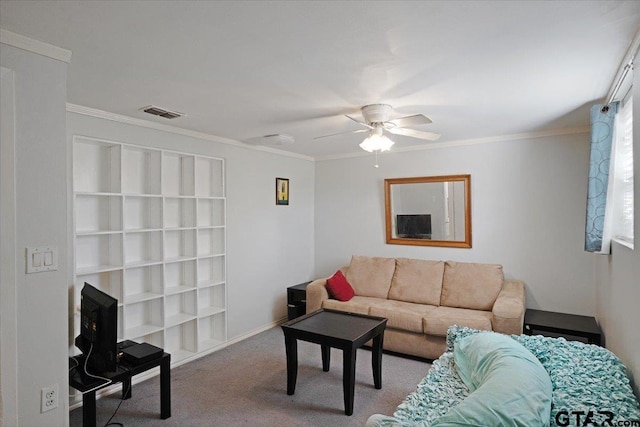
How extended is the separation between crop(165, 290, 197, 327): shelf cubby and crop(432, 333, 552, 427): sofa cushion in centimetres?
277

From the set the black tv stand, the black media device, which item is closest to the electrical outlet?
the black tv stand

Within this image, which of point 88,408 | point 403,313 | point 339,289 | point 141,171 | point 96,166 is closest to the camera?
point 88,408

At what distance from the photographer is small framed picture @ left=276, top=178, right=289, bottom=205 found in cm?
511

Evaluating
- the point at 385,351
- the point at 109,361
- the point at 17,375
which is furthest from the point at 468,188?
the point at 17,375

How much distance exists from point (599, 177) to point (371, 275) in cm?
273

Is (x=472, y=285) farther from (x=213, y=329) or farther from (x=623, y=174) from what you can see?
(x=213, y=329)

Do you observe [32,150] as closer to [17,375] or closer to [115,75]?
[115,75]

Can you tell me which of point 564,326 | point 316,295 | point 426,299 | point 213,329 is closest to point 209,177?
point 213,329

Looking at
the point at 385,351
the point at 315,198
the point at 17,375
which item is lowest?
the point at 385,351

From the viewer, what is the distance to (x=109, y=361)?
2414 millimetres

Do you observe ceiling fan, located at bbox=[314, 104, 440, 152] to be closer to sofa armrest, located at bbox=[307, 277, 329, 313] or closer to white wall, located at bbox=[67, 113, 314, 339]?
white wall, located at bbox=[67, 113, 314, 339]

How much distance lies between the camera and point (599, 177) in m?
2.75

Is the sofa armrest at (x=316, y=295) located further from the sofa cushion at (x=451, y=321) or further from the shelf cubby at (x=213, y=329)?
the sofa cushion at (x=451, y=321)

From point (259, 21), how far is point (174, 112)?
5.97 feet
